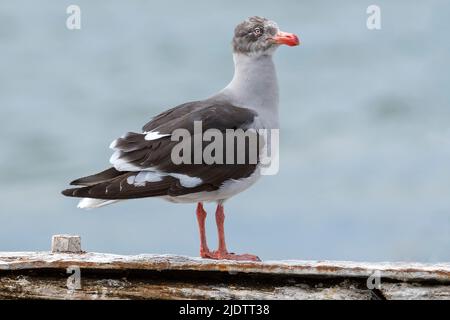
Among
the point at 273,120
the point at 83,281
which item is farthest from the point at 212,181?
the point at 83,281

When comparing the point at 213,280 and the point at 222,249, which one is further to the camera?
the point at 222,249

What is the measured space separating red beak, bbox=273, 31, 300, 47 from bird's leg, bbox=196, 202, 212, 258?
5.39 ft

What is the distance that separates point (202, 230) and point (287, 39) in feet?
6.13

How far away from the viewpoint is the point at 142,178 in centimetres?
705

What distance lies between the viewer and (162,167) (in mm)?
7176

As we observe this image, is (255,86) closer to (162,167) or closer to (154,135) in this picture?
(154,135)

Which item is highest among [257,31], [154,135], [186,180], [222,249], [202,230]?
[257,31]

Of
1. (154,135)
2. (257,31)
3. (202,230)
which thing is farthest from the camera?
(257,31)

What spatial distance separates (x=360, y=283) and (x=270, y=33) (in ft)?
9.60

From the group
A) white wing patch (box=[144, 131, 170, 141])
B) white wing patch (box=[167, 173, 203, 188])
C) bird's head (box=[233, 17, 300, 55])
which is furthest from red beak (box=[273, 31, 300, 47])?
white wing patch (box=[167, 173, 203, 188])

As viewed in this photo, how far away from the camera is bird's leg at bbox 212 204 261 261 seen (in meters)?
7.50

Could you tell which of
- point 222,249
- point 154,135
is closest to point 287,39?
point 154,135
